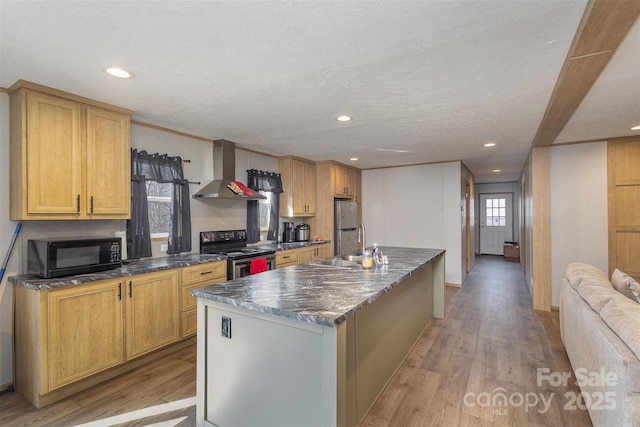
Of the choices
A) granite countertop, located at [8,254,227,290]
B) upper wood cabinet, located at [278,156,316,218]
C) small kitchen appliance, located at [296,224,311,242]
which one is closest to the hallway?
granite countertop, located at [8,254,227,290]

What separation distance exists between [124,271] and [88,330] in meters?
0.50

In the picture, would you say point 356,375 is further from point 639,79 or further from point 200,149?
point 200,149

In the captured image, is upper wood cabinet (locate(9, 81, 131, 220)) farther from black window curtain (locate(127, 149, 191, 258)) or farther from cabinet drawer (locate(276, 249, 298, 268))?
cabinet drawer (locate(276, 249, 298, 268))

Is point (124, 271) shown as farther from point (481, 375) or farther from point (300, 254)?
point (481, 375)

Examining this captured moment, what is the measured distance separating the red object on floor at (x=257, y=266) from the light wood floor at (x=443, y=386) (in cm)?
110

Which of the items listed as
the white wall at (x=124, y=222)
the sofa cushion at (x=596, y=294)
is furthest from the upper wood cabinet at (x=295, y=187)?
the sofa cushion at (x=596, y=294)

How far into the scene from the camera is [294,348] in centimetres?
163

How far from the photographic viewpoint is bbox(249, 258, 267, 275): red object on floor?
12.7 ft

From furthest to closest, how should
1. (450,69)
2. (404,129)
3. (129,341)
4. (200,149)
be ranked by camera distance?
(200,149) → (404,129) → (129,341) → (450,69)

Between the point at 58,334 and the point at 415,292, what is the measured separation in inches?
124

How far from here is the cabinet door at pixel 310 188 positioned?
5648 millimetres

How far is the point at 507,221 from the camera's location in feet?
32.2

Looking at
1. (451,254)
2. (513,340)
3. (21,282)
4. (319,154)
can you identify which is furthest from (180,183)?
(451,254)

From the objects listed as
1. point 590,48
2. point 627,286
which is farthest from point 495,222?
point 590,48
